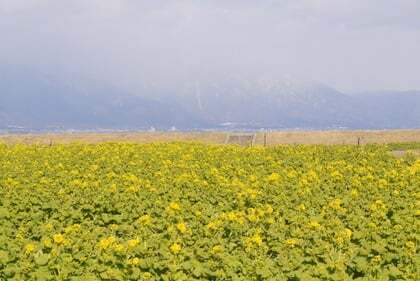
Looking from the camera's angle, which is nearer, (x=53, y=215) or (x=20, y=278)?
(x=20, y=278)

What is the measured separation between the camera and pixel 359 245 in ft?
36.1

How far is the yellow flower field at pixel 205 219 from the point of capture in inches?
346

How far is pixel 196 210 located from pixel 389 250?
3.85 m

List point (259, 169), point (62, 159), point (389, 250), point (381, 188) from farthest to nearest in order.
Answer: point (62, 159), point (259, 169), point (381, 188), point (389, 250)

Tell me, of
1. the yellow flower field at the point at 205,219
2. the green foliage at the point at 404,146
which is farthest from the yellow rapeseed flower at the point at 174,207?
the green foliage at the point at 404,146

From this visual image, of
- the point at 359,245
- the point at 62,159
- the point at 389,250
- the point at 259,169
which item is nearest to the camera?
the point at 389,250

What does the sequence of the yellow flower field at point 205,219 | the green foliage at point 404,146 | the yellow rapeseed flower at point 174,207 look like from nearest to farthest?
the yellow flower field at point 205,219
the yellow rapeseed flower at point 174,207
the green foliage at point 404,146

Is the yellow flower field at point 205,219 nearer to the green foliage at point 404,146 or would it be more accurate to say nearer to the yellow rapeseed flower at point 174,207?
the yellow rapeseed flower at point 174,207

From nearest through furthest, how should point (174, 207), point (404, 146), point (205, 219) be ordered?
point (205, 219)
point (174, 207)
point (404, 146)

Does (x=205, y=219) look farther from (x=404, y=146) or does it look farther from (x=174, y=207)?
(x=404, y=146)

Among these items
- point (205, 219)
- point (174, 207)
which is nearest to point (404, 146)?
point (174, 207)

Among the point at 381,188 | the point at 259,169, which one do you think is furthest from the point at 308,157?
the point at 381,188

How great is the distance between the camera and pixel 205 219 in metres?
12.2

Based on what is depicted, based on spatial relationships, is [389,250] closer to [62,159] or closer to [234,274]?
[234,274]
